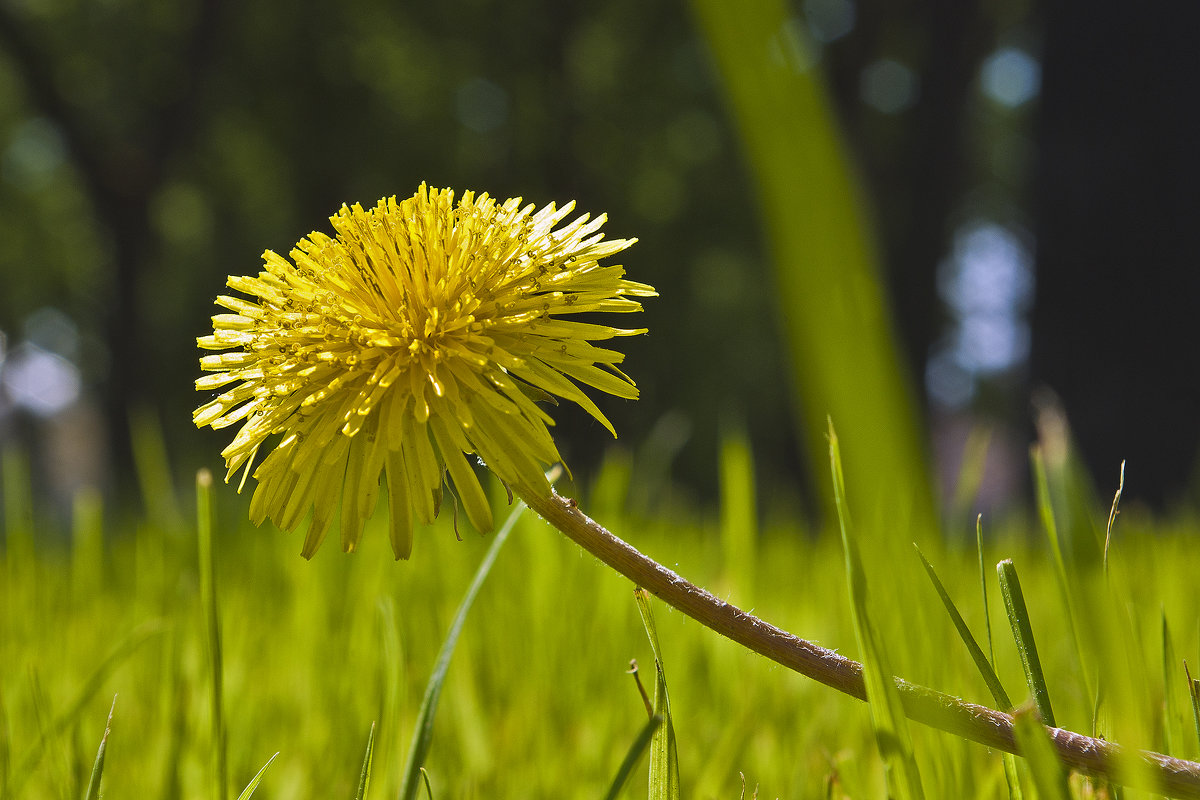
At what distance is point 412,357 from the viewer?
63 cm

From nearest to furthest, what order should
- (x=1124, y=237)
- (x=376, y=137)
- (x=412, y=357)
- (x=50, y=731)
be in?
(x=412, y=357)
(x=50, y=731)
(x=1124, y=237)
(x=376, y=137)

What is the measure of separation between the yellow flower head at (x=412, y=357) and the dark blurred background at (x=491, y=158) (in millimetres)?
7386

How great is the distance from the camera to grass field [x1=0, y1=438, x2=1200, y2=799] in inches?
29.2

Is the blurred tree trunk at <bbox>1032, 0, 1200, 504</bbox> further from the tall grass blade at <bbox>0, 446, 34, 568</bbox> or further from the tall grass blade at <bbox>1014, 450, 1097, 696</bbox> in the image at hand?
the tall grass blade at <bbox>0, 446, 34, 568</bbox>

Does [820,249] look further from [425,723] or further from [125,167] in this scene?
[125,167]

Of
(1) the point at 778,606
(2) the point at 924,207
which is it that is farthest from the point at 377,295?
(2) the point at 924,207

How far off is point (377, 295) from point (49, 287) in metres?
16.8

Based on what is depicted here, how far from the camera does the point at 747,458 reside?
1.34 m

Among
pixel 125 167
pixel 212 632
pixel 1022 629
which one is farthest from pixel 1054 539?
pixel 125 167

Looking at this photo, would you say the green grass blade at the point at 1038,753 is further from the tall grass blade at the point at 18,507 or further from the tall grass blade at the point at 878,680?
the tall grass blade at the point at 18,507

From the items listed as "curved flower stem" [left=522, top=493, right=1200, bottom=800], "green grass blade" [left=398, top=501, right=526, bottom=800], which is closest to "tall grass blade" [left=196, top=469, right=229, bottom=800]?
"green grass blade" [left=398, top=501, right=526, bottom=800]

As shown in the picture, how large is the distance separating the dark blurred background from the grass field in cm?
660

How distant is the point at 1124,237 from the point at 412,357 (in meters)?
4.36

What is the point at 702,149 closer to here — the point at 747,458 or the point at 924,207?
the point at 924,207
